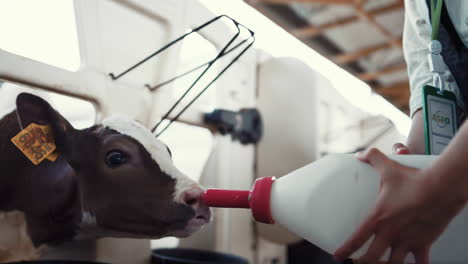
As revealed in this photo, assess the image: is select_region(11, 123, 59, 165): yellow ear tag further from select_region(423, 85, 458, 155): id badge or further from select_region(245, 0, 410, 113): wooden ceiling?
select_region(245, 0, 410, 113): wooden ceiling

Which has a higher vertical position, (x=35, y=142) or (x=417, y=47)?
(x=417, y=47)

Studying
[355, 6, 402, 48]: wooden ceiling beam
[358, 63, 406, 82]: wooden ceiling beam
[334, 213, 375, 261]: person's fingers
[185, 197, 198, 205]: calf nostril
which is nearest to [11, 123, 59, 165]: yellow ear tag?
[185, 197, 198, 205]: calf nostril

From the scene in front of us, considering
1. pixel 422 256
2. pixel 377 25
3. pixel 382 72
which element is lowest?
pixel 422 256

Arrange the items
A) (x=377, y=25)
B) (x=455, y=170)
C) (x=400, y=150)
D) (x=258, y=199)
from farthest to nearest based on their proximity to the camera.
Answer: (x=377, y=25), (x=400, y=150), (x=258, y=199), (x=455, y=170)

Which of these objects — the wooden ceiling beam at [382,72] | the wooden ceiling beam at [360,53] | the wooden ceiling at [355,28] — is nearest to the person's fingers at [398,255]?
the wooden ceiling at [355,28]

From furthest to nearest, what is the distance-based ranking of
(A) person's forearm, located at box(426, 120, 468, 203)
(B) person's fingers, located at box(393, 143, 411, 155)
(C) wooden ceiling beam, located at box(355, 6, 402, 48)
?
(C) wooden ceiling beam, located at box(355, 6, 402, 48) → (B) person's fingers, located at box(393, 143, 411, 155) → (A) person's forearm, located at box(426, 120, 468, 203)

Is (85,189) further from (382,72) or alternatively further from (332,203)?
(382,72)

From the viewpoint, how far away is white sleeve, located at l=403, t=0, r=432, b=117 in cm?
78

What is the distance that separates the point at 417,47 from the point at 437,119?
0.24 meters

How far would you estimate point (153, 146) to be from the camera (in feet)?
2.26

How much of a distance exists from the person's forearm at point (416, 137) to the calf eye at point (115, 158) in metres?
0.50

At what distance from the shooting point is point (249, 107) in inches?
47.8

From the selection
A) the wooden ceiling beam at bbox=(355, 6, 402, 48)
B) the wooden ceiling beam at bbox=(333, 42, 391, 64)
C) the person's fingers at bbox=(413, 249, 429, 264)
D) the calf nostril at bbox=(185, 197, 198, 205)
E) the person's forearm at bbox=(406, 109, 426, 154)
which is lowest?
the person's fingers at bbox=(413, 249, 429, 264)

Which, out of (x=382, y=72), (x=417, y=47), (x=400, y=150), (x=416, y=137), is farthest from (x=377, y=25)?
(x=400, y=150)
